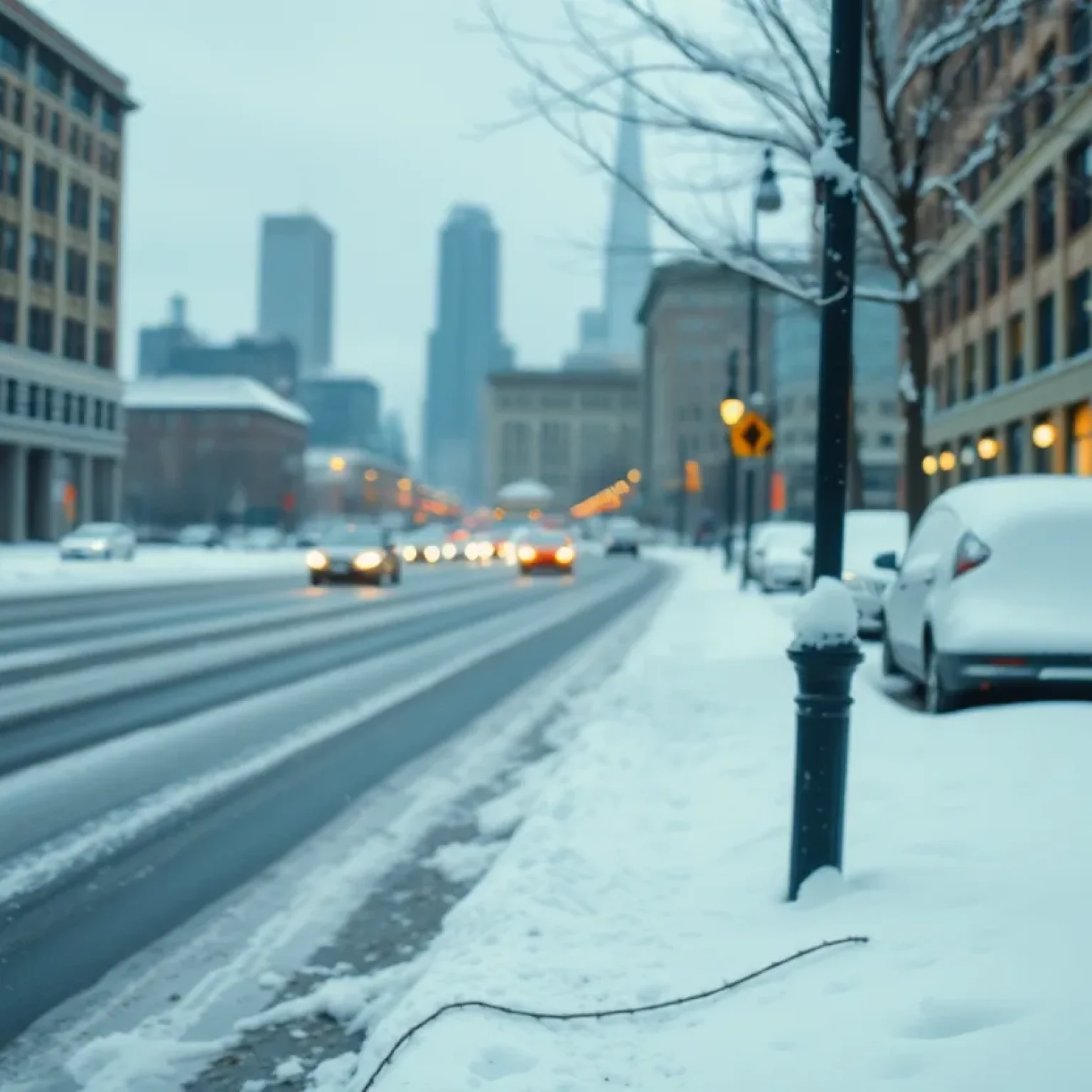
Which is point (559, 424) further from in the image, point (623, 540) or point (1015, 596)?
point (1015, 596)

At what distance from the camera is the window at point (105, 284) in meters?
69.8

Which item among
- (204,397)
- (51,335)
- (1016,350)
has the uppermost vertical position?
(204,397)

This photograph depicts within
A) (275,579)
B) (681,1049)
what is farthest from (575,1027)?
(275,579)

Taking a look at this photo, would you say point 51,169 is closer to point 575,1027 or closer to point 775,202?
point 775,202

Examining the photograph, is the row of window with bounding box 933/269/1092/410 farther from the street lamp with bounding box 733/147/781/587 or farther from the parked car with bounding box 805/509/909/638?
the parked car with bounding box 805/509/909/638

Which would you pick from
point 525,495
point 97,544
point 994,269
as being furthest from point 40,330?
point 525,495

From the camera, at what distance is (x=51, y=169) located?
64.5m

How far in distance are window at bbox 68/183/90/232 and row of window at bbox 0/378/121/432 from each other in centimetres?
877

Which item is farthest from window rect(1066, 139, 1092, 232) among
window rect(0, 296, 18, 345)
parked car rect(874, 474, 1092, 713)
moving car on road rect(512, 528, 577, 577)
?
window rect(0, 296, 18, 345)

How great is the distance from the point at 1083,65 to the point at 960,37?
22.0 meters

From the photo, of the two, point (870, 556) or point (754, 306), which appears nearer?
point (870, 556)

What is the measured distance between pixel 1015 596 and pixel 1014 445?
3285cm

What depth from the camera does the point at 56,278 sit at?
65.1 meters

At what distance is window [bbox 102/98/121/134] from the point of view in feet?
230
